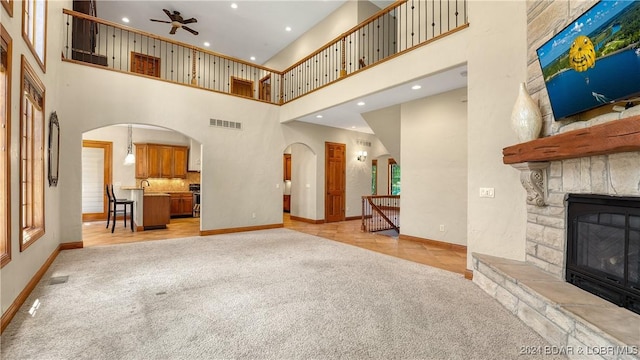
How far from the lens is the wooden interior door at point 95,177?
8133 millimetres

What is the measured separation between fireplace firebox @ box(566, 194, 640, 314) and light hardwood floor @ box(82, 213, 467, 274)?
1573mm

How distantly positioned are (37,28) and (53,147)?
5.39ft

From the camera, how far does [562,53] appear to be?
7.47ft

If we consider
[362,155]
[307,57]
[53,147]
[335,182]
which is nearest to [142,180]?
[53,147]

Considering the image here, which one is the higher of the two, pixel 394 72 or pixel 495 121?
pixel 394 72

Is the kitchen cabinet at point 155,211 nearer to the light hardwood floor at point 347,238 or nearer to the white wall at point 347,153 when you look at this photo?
the light hardwood floor at point 347,238

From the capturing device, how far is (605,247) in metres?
2.16

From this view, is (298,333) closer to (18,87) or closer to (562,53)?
(562,53)

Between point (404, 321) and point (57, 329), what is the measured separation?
2.85 m

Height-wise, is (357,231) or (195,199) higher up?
(195,199)

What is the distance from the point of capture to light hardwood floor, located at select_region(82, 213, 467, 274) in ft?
14.6

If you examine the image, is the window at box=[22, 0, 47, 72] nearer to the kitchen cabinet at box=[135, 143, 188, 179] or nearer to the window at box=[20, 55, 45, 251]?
the window at box=[20, 55, 45, 251]

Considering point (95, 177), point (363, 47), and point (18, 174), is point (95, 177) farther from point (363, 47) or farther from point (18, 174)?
point (363, 47)

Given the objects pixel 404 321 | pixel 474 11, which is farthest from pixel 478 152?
pixel 404 321
